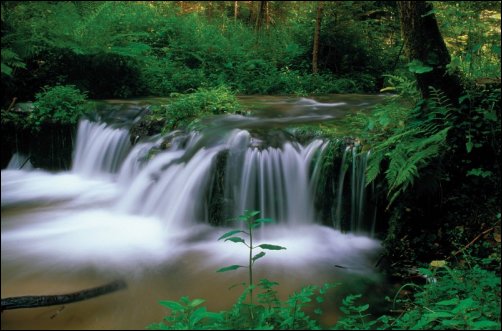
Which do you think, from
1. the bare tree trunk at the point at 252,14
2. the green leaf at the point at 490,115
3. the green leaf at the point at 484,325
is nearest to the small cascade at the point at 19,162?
the green leaf at the point at 490,115

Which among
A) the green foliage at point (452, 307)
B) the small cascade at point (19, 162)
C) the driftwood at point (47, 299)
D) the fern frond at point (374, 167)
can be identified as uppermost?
the fern frond at point (374, 167)

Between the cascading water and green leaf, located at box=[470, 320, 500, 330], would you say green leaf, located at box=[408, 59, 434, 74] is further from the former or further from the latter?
green leaf, located at box=[470, 320, 500, 330]

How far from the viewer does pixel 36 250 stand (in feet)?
16.0

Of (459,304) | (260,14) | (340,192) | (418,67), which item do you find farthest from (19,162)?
(260,14)

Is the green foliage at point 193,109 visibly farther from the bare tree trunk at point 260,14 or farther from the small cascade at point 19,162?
the bare tree trunk at point 260,14

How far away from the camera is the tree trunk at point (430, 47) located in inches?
168

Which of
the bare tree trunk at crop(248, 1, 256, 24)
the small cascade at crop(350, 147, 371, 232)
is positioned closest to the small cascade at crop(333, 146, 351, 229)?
the small cascade at crop(350, 147, 371, 232)

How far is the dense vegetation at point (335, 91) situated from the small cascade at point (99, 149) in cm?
34

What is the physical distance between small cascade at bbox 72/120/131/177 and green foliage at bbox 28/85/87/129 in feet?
0.95

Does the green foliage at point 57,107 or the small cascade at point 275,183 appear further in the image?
the green foliage at point 57,107

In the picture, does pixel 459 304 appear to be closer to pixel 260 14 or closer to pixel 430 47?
pixel 430 47

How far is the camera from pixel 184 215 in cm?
602

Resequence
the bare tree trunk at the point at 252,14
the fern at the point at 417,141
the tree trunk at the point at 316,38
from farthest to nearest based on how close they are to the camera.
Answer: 1. the bare tree trunk at the point at 252,14
2. the tree trunk at the point at 316,38
3. the fern at the point at 417,141

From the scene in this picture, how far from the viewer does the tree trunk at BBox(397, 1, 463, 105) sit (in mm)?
4273
